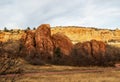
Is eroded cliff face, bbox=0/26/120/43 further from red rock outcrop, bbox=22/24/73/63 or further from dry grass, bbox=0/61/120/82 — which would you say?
dry grass, bbox=0/61/120/82

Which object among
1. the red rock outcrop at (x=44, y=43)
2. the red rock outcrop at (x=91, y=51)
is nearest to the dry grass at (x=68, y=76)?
the red rock outcrop at (x=44, y=43)

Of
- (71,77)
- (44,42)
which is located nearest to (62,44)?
(44,42)

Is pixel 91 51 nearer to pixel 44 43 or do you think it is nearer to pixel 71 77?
pixel 44 43

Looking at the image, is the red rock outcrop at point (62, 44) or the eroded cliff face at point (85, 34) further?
the eroded cliff face at point (85, 34)

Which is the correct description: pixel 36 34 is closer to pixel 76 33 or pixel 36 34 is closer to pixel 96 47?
pixel 96 47

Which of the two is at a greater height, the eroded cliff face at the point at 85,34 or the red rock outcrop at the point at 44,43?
the eroded cliff face at the point at 85,34

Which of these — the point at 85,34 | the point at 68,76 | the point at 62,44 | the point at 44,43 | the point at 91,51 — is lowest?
the point at 68,76

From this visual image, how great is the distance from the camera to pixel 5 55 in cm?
683

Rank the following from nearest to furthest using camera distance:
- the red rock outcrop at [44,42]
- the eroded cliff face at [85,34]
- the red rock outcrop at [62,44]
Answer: the red rock outcrop at [44,42], the red rock outcrop at [62,44], the eroded cliff face at [85,34]

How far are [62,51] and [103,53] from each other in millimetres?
11318

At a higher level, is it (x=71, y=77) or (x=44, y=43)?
(x=44, y=43)

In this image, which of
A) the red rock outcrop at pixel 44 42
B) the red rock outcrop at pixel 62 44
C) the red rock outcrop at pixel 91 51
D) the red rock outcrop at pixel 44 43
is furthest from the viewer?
the red rock outcrop at pixel 91 51

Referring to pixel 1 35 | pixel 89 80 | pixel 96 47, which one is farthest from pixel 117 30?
pixel 89 80

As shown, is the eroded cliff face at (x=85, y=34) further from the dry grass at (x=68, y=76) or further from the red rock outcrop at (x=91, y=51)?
the dry grass at (x=68, y=76)
